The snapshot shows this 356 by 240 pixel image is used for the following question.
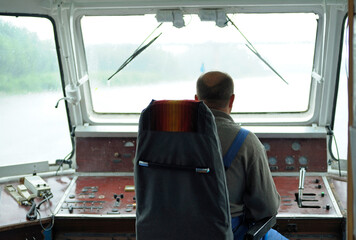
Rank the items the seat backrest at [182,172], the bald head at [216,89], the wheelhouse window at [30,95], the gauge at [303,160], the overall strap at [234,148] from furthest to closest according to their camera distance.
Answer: the gauge at [303,160]
the wheelhouse window at [30,95]
the bald head at [216,89]
the overall strap at [234,148]
the seat backrest at [182,172]

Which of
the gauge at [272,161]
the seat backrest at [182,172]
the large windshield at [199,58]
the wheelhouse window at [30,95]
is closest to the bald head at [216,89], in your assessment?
the seat backrest at [182,172]

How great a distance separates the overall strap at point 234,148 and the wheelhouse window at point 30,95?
79.1 inches

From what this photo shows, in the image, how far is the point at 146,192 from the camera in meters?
2.05

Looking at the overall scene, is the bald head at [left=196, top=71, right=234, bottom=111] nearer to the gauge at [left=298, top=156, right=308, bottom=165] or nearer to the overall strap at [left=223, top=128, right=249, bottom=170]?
the overall strap at [left=223, top=128, right=249, bottom=170]

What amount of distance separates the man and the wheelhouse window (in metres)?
1.77

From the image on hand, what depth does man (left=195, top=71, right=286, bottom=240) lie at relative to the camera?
2150mm

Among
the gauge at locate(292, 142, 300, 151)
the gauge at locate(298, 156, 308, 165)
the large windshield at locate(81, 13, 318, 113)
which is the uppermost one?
the large windshield at locate(81, 13, 318, 113)

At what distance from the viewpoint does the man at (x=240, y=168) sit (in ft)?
7.06

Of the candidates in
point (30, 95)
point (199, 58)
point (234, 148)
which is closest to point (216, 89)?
point (234, 148)

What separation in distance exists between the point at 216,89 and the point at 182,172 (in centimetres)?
50

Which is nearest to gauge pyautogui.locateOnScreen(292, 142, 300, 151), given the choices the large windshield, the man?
the large windshield

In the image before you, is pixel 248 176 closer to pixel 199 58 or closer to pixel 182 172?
pixel 182 172

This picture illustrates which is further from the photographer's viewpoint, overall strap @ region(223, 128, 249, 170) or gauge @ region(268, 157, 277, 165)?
gauge @ region(268, 157, 277, 165)

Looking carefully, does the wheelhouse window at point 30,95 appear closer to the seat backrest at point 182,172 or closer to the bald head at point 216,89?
the bald head at point 216,89
